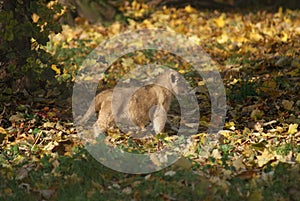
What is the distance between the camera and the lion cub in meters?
5.67

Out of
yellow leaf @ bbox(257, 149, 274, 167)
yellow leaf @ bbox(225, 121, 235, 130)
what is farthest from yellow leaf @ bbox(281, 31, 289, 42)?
yellow leaf @ bbox(257, 149, 274, 167)

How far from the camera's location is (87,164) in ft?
15.6

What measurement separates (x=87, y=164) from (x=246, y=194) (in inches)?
47.2

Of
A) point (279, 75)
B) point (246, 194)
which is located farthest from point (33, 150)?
point (279, 75)

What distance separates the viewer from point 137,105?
568cm

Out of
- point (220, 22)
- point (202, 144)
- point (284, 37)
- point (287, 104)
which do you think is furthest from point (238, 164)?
point (220, 22)

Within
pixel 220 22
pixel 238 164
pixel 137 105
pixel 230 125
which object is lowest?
pixel 238 164

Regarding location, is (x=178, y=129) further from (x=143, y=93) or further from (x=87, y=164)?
(x=87, y=164)

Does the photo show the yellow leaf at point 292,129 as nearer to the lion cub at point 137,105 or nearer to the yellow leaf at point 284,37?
the lion cub at point 137,105

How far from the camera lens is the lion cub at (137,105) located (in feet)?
18.6

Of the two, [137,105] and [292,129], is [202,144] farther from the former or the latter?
[292,129]

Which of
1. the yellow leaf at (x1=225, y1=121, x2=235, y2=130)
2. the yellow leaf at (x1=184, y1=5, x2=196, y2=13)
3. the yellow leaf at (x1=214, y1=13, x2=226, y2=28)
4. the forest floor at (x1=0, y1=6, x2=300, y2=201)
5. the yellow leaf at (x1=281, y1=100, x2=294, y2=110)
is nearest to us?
the forest floor at (x1=0, y1=6, x2=300, y2=201)

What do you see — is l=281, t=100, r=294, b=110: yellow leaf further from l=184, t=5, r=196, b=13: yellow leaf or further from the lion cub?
l=184, t=5, r=196, b=13: yellow leaf

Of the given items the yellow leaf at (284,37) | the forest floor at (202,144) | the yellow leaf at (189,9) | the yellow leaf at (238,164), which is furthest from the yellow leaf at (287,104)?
the yellow leaf at (189,9)
